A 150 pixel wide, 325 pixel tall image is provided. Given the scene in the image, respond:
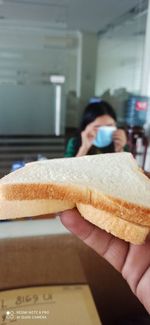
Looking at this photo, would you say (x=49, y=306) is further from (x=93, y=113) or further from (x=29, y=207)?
(x=93, y=113)

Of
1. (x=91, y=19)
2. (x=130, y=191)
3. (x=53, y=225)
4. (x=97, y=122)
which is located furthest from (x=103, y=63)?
(x=130, y=191)

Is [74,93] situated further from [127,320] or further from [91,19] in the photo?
[127,320]

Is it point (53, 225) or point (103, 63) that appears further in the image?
point (103, 63)

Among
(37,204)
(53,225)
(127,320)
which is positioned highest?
(37,204)

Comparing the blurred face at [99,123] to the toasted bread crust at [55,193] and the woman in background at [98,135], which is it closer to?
the woman in background at [98,135]

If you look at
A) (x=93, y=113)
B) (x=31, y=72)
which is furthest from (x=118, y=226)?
(x=31, y=72)

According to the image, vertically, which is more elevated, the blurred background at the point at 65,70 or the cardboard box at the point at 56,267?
the blurred background at the point at 65,70

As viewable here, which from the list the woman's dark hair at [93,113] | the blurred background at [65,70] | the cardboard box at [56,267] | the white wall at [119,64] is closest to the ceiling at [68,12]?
the blurred background at [65,70]
